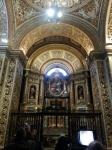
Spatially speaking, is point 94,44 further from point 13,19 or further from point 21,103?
point 21,103

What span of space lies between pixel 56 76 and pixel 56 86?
3.86 feet

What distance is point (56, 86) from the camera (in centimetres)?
1359

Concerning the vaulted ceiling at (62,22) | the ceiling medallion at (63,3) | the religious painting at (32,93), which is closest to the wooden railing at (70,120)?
the vaulted ceiling at (62,22)

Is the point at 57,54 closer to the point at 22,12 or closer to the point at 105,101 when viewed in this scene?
the point at 22,12

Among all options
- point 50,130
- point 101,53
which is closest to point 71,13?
point 101,53

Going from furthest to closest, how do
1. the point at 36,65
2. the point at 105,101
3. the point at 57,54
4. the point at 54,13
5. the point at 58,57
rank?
1. the point at 58,57
2. the point at 57,54
3. the point at 36,65
4. the point at 54,13
5. the point at 105,101

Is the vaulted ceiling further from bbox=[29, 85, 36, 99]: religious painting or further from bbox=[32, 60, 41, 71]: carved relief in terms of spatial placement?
bbox=[29, 85, 36, 99]: religious painting

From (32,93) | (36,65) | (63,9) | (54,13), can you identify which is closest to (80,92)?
(32,93)

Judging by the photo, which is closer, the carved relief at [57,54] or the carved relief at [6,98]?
the carved relief at [6,98]

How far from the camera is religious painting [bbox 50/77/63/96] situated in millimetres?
13163

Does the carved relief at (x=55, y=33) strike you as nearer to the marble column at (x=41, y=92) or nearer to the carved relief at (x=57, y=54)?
the carved relief at (x=57, y=54)

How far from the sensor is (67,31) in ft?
34.3

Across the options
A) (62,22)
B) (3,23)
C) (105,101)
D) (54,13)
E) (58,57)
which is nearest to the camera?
(105,101)

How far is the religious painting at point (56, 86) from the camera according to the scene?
1316cm
